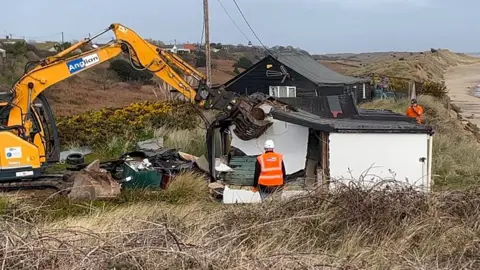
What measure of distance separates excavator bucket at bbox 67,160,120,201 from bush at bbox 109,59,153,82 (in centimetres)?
4382

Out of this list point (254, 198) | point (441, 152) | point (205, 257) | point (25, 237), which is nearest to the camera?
point (205, 257)

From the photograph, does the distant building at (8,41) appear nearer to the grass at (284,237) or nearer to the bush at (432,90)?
the bush at (432,90)

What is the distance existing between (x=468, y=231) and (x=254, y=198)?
5.76m

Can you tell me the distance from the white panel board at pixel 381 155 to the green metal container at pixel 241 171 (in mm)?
2123

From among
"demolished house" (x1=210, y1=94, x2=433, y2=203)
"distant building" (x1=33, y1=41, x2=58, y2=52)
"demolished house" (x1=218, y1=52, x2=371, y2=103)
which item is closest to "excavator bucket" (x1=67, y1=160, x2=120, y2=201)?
"demolished house" (x1=210, y1=94, x2=433, y2=203)

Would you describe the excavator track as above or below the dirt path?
above

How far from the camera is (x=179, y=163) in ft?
52.6

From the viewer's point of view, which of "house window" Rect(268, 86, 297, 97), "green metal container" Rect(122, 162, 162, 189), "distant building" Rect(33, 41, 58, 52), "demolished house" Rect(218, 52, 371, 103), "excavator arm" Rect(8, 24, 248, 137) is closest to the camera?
"excavator arm" Rect(8, 24, 248, 137)

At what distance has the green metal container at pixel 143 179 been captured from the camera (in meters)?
14.7

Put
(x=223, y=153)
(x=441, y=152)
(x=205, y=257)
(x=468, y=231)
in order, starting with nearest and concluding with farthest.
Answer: (x=205, y=257)
(x=468, y=231)
(x=223, y=153)
(x=441, y=152)

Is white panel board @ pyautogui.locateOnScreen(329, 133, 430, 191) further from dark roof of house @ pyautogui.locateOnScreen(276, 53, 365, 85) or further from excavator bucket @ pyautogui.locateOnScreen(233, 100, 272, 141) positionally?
dark roof of house @ pyautogui.locateOnScreen(276, 53, 365, 85)

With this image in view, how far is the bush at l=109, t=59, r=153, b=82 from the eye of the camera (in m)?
57.5

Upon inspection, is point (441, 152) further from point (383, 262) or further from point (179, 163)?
point (383, 262)

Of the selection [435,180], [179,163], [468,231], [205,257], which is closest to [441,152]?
[435,180]
